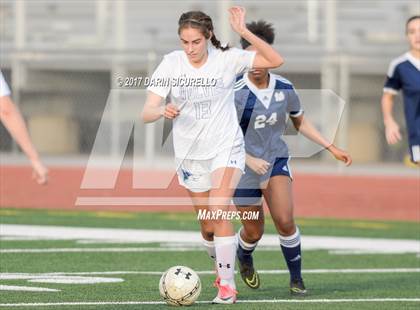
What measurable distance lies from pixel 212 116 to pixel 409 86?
2.37 m

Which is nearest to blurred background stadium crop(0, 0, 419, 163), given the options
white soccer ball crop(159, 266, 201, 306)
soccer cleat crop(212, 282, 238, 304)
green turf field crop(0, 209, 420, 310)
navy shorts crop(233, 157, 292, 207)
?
green turf field crop(0, 209, 420, 310)

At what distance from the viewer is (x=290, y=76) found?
811 inches

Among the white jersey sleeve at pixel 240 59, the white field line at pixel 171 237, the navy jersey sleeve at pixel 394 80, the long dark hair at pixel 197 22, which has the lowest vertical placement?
the white field line at pixel 171 237

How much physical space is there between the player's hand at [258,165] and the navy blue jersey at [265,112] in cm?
23

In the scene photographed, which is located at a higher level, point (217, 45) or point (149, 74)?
point (217, 45)

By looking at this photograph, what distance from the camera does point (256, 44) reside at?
8.78m

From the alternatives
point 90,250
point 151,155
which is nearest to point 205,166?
point 90,250

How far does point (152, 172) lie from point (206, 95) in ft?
34.9

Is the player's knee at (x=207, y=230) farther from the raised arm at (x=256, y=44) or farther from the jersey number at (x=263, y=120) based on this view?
the raised arm at (x=256, y=44)

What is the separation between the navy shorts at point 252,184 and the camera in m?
9.66

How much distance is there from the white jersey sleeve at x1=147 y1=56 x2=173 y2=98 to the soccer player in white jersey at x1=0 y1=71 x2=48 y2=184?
66.3 inches

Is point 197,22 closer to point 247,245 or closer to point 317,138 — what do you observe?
point 317,138

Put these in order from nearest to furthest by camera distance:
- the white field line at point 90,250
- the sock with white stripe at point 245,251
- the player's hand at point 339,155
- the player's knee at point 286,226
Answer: the player's knee at point 286,226 → the player's hand at point 339,155 → the sock with white stripe at point 245,251 → the white field line at point 90,250

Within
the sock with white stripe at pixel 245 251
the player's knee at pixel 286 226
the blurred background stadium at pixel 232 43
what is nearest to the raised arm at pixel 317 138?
the player's knee at pixel 286 226
